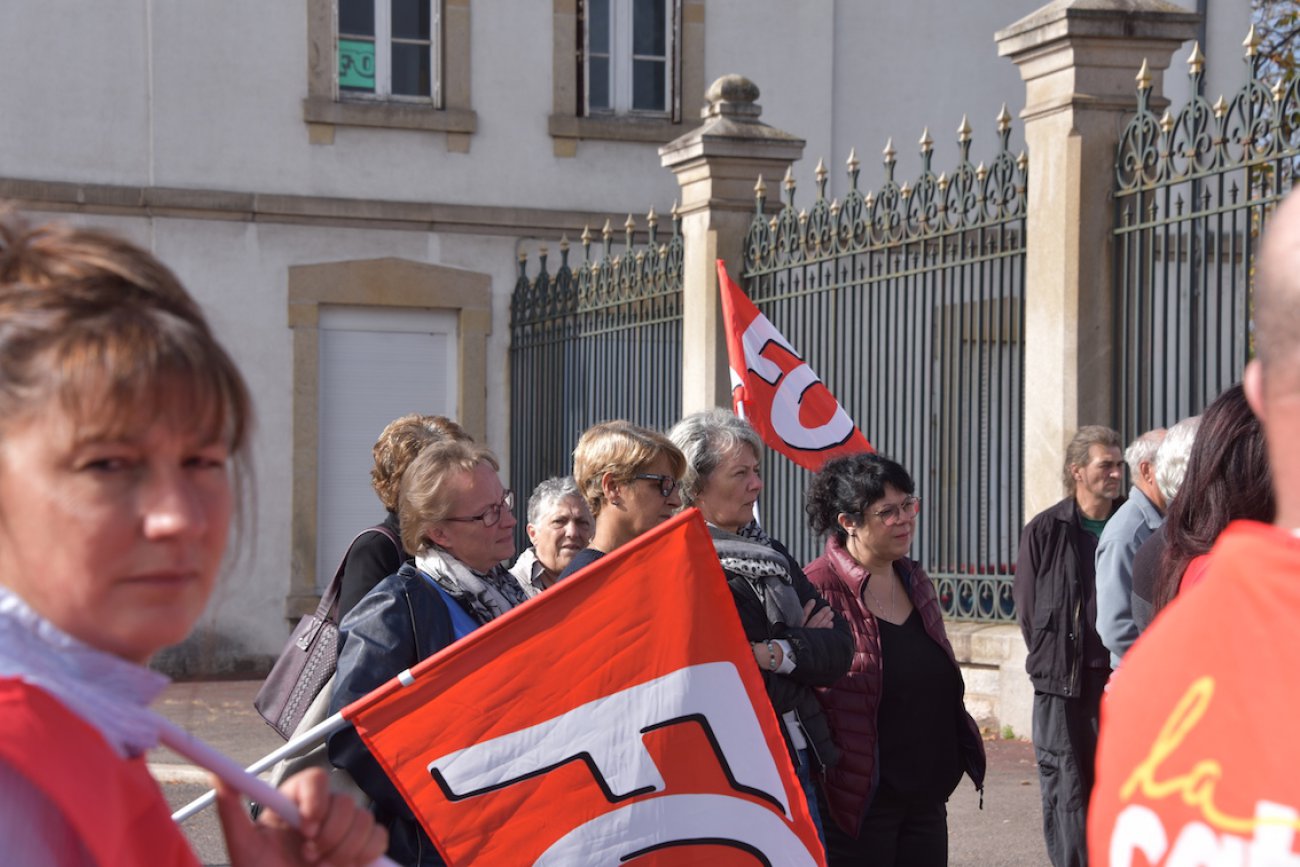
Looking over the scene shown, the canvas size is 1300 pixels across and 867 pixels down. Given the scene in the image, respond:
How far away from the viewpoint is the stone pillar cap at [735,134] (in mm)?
12055

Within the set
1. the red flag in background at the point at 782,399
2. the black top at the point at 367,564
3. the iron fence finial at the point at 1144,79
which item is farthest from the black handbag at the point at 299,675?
the iron fence finial at the point at 1144,79

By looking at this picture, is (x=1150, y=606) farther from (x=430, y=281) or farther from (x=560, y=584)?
(x=430, y=281)

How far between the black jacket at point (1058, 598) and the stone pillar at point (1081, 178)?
165 cm

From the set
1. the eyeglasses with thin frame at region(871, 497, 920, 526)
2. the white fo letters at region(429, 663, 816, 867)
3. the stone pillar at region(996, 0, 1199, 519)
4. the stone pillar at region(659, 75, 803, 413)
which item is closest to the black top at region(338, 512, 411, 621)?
the white fo letters at region(429, 663, 816, 867)

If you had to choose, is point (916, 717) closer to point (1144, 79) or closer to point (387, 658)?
point (387, 658)

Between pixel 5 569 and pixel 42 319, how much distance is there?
19 centimetres

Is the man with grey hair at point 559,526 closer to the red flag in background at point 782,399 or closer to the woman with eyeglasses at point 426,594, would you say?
the woman with eyeglasses at point 426,594

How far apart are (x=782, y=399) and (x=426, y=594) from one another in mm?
4387

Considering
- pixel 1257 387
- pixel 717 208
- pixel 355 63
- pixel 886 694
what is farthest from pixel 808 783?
pixel 355 63

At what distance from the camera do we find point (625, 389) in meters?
13.5

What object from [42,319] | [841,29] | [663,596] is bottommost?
[663,596]

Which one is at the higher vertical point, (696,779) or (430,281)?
(430,281)

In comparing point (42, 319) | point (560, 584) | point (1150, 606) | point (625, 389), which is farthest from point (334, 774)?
point (625, 389)

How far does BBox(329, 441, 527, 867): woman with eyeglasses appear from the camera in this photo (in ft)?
12.9
